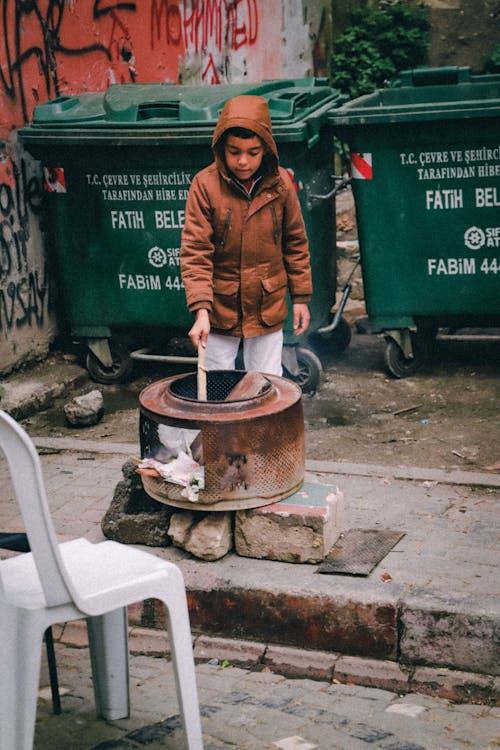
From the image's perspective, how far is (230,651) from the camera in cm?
389

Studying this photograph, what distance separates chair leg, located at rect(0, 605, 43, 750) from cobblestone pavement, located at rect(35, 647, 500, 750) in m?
0.49

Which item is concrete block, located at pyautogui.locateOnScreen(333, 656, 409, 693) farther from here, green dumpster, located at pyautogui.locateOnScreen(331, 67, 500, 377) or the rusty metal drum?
green dumpster, located at pyautogui.locateOnScreen(331, 67, 500, 377)

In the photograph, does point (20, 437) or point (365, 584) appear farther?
point (365, 584)

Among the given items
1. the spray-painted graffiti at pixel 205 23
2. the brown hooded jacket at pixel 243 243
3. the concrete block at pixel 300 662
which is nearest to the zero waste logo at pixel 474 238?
the brown hooded jacket at pixel 243 243

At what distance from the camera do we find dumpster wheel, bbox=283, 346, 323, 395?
22.6ft

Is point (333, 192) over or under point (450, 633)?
over

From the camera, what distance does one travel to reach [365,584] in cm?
389

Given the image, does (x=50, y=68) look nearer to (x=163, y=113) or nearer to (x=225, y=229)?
(x=163, y=113)

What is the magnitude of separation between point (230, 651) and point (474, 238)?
367 cm

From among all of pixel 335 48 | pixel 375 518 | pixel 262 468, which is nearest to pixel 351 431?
pixel 375 518

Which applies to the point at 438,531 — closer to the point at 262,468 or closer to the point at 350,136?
the point at 262,468

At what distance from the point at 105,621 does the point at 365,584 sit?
1177 millimetres

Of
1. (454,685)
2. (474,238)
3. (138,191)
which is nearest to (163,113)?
(138,191)

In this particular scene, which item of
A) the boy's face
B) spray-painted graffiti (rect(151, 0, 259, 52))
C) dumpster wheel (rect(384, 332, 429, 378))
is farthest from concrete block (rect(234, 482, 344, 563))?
spray-painted graffiti (rect(151, 0, 259, 52))
